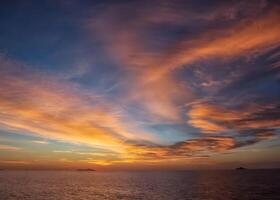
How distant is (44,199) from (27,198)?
439 cm

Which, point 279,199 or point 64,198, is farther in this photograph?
point 64,198

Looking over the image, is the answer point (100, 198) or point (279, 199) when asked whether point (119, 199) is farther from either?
point (279, 199)

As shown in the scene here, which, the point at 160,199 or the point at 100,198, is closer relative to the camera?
the point at 160,199

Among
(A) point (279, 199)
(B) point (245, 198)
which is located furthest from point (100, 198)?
(A) point (279, 199)

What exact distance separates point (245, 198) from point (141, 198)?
86.6 ft

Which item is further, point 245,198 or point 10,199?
point 245,198

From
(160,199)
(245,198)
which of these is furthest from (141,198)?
(245,198)

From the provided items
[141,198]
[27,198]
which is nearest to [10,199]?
[27,198]

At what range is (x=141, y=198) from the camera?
2844 inches

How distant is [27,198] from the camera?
69312 millimetres

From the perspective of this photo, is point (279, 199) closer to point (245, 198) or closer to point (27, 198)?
point (245, 198)

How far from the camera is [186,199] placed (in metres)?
69.1

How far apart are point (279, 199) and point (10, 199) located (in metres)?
64.6

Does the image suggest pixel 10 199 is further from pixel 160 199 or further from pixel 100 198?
pixel 160 199
